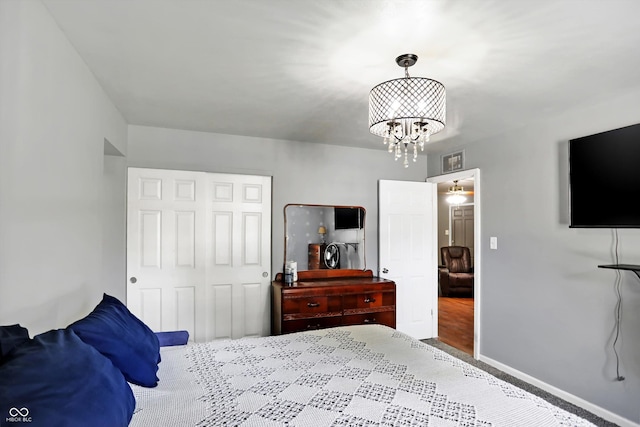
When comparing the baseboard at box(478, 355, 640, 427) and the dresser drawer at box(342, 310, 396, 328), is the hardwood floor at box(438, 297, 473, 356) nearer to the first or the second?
the baseboard at box(478, 355, 640, 427)

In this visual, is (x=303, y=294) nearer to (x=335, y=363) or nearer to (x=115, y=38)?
(x=335, y=363)

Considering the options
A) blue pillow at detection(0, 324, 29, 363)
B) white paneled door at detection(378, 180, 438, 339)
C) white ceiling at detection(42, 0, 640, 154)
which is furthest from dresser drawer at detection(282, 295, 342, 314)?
blue pillow at detection(0, 324, 29, 363)

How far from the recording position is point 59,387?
972 millimetres

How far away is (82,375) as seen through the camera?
1.06 metres

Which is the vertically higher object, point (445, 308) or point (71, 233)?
point (71, 233)

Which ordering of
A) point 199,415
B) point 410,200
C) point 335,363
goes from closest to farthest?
point 199,415 < point 335,363 < point 410,200

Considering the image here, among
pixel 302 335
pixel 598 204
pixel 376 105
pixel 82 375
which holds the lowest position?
pixel 302 335

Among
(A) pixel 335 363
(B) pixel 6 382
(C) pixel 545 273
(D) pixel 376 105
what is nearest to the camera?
(B) pixel 6 382

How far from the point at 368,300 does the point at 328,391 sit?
2341mm

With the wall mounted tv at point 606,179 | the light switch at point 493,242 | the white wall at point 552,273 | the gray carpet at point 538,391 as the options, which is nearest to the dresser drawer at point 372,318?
the gray carpet at point 538,391

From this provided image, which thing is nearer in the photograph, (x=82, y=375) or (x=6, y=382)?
(x=6, y=382)

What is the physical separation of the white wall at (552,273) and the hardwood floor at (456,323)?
0.62 metres

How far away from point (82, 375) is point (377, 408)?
101 centimetres

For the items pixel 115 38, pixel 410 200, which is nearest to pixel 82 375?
pixel 115 38
